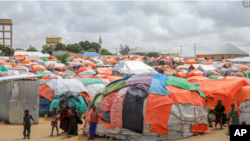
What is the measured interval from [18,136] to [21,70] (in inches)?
546

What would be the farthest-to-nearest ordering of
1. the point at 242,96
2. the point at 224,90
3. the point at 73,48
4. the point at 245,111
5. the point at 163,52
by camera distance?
the point at 163,52
the point at 73,48
the point at 224,90
the point at 242,96
the point at 245,111

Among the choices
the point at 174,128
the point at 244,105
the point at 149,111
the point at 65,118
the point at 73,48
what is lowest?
the point at 174,128

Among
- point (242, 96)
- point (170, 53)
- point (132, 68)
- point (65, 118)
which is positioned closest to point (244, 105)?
point (242, 96)

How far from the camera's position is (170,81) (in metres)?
11.3

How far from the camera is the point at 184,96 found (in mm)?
10812

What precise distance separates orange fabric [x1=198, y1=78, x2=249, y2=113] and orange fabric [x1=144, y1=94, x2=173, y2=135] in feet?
12.9

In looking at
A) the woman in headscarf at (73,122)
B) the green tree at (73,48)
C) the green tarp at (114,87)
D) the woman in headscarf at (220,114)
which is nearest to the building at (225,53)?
the green tree at (73,48)

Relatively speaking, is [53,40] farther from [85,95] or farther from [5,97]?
[5,97]

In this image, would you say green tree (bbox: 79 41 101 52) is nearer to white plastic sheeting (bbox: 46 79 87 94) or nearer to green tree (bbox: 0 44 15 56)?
green tree (bbox: 0 44 15 56)

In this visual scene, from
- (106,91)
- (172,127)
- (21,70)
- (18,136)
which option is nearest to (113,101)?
(106,91)

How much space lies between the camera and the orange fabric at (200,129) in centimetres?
1070

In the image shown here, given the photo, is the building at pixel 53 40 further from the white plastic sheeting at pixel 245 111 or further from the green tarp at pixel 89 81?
the white plastic sheeting at pixel 245 111

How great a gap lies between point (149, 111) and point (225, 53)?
261ft

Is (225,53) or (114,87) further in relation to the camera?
(225,53)
